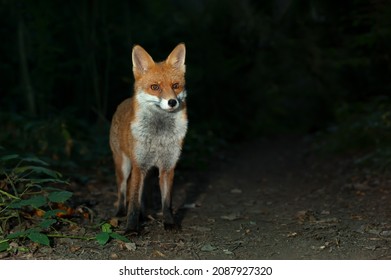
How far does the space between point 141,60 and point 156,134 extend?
2.60 ft

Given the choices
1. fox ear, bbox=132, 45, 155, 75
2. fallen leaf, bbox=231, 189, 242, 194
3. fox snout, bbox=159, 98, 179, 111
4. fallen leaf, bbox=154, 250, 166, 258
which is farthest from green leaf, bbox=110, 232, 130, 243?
fallen leaf, bbox=231, 189, 242, 194

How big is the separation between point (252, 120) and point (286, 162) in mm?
9335

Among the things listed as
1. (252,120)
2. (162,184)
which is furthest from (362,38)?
(252,120)

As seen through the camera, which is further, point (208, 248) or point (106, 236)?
point (208, 248)

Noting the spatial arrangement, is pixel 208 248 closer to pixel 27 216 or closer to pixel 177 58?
pixel 27 216

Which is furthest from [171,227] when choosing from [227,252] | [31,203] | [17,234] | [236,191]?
[236,191]

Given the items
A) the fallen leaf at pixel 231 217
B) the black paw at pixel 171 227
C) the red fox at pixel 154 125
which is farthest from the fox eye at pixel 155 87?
the fallen leaf at pixel 231 217

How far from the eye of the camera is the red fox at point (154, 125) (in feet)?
18.0

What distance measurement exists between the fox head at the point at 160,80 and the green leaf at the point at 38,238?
1669mm

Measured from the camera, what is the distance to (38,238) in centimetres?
466

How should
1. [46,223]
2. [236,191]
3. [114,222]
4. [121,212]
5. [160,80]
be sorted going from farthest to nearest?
[236,191], [121,212], [114,222], [160,80], [46,223]

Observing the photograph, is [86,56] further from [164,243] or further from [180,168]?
[164,243]

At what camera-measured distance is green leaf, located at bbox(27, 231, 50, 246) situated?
4.63 metres

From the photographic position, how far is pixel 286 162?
45.2 ft
